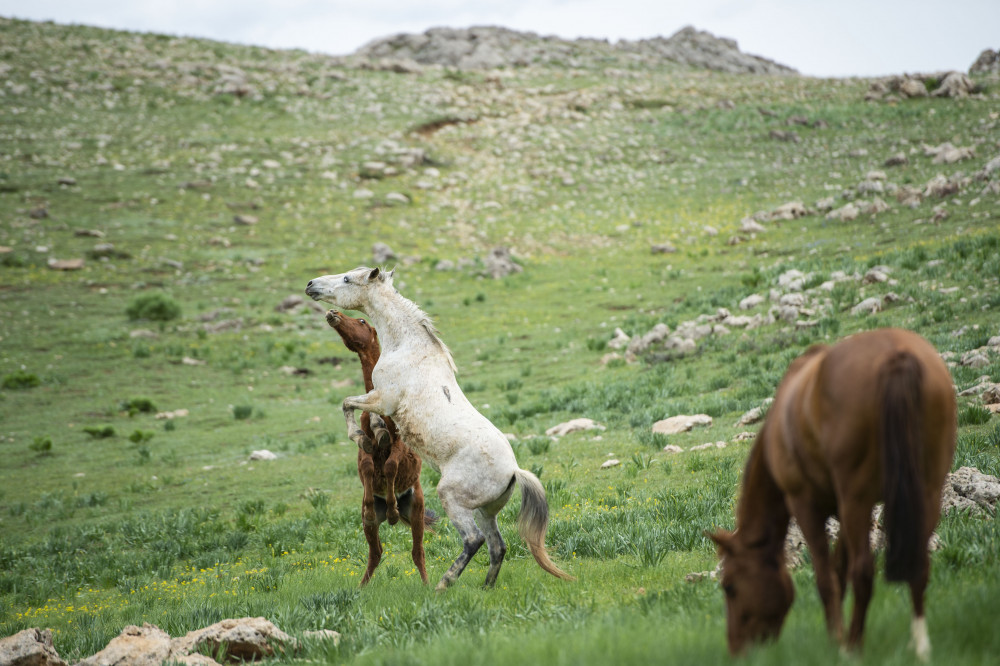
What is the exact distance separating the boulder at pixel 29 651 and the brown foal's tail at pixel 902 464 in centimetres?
551

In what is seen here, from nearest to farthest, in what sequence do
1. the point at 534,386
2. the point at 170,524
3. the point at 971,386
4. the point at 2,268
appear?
the point at 971,386, the point at 170,524, the point at 534,386, the point at 2,268

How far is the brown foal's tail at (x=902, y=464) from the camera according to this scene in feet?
9.50

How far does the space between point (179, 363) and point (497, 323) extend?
34.5 feet

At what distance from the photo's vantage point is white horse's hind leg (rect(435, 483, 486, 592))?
251 inches

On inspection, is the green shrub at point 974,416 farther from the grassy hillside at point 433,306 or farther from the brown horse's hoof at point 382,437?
the brown horse's hoof at point 382,437

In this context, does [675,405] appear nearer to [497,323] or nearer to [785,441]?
[785,441]

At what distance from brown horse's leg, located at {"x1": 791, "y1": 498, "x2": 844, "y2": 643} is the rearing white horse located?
10.2 ft

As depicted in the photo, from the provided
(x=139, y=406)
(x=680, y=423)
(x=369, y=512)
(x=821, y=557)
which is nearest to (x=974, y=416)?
(x=680, y=423)

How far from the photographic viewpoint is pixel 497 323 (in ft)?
79.8

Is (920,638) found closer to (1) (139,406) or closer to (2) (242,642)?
(2) (242,642)

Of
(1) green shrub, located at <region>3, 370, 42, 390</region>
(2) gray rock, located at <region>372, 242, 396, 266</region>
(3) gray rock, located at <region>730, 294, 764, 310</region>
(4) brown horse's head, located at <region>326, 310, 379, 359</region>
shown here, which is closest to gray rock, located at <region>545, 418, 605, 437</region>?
(4) brown horse's head, located at <region>326, 310, 379, 359</region>

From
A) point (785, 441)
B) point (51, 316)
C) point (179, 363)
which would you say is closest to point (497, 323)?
point (179, 363)

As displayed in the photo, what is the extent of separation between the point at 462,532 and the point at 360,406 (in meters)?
1.56

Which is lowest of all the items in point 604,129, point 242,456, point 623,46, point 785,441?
point 242,456
